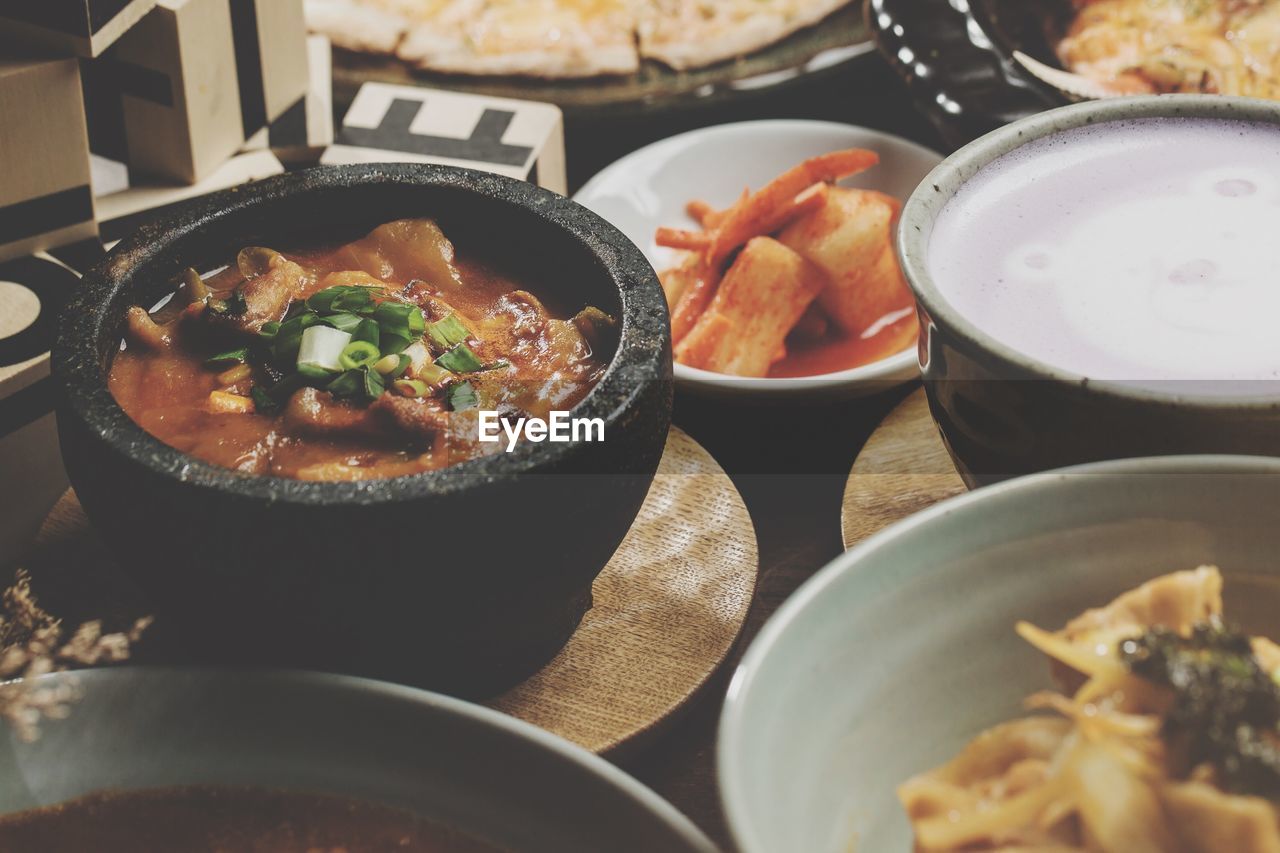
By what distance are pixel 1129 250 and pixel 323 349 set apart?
97 cm

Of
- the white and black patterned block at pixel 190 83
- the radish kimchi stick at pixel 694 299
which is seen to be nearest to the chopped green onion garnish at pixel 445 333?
the radish kimchi stick at pixel 694 299

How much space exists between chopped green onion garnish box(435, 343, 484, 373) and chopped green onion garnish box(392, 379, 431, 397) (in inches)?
1.9

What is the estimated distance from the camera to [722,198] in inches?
104

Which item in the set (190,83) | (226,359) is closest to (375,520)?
(226,359)

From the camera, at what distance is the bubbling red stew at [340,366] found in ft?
4.78

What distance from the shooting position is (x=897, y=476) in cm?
188

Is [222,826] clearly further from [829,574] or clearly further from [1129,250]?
[1129,250]

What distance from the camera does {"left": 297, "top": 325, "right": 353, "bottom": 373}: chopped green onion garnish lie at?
1.52m

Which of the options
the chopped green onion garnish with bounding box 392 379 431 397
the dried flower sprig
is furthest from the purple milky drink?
the dried flower sprig

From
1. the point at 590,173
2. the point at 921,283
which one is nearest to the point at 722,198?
the point at 590,173

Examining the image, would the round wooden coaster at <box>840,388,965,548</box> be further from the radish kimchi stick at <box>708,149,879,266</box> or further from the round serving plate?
the round serving plate

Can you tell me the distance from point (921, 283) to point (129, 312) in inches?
36.5

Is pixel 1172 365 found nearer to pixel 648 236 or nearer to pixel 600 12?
pixel 648 236

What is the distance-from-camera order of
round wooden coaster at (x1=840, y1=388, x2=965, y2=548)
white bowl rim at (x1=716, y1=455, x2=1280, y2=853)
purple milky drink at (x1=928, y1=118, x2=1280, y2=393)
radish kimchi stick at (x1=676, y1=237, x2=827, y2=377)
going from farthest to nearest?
radish kimchi stick at (x1=676, y1=237, x2=827, y2=377) < round wooden coaster at (x1=840, y1=388, x2=965, y2=548) < purple milky drink at (x1=928, y1=118, x2=1280, y2=393) < white bowl rim at (x1=716, y1=455, x2=1280, y2=853)
